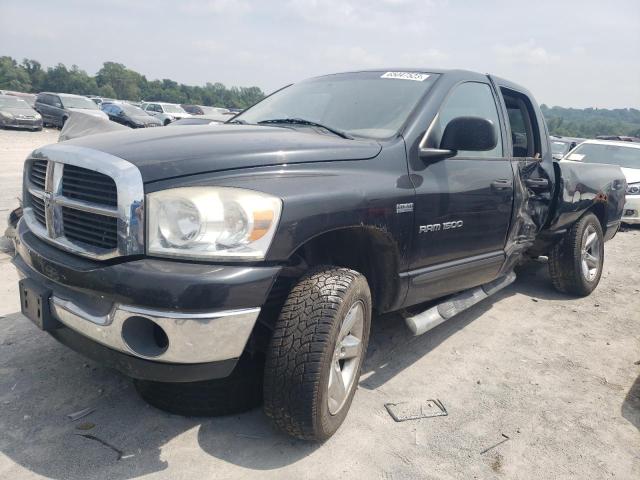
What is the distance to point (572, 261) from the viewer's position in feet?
15.6

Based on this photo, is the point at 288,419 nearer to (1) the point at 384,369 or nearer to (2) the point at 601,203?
(1) the point at 384,369

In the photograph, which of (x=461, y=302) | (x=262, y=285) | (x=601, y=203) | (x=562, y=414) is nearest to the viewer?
(x=262, y=285)

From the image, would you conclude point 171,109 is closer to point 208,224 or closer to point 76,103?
point 76,103

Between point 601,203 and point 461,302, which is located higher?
point 601,203

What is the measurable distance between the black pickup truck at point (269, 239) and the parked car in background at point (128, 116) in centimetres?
2113

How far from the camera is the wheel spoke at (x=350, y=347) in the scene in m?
2.52

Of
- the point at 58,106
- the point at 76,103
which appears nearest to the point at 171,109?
the point at 76,103

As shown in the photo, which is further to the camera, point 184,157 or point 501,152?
point 501,152

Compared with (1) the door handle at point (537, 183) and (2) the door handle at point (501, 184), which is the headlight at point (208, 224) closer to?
(2) the door handle at point (501, 184)

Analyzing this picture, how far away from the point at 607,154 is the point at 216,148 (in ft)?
34.3

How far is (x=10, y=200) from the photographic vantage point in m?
7.32

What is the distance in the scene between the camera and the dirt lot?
2266mm

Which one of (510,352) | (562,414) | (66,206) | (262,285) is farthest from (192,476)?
(510,352)

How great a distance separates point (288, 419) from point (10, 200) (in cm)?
673
